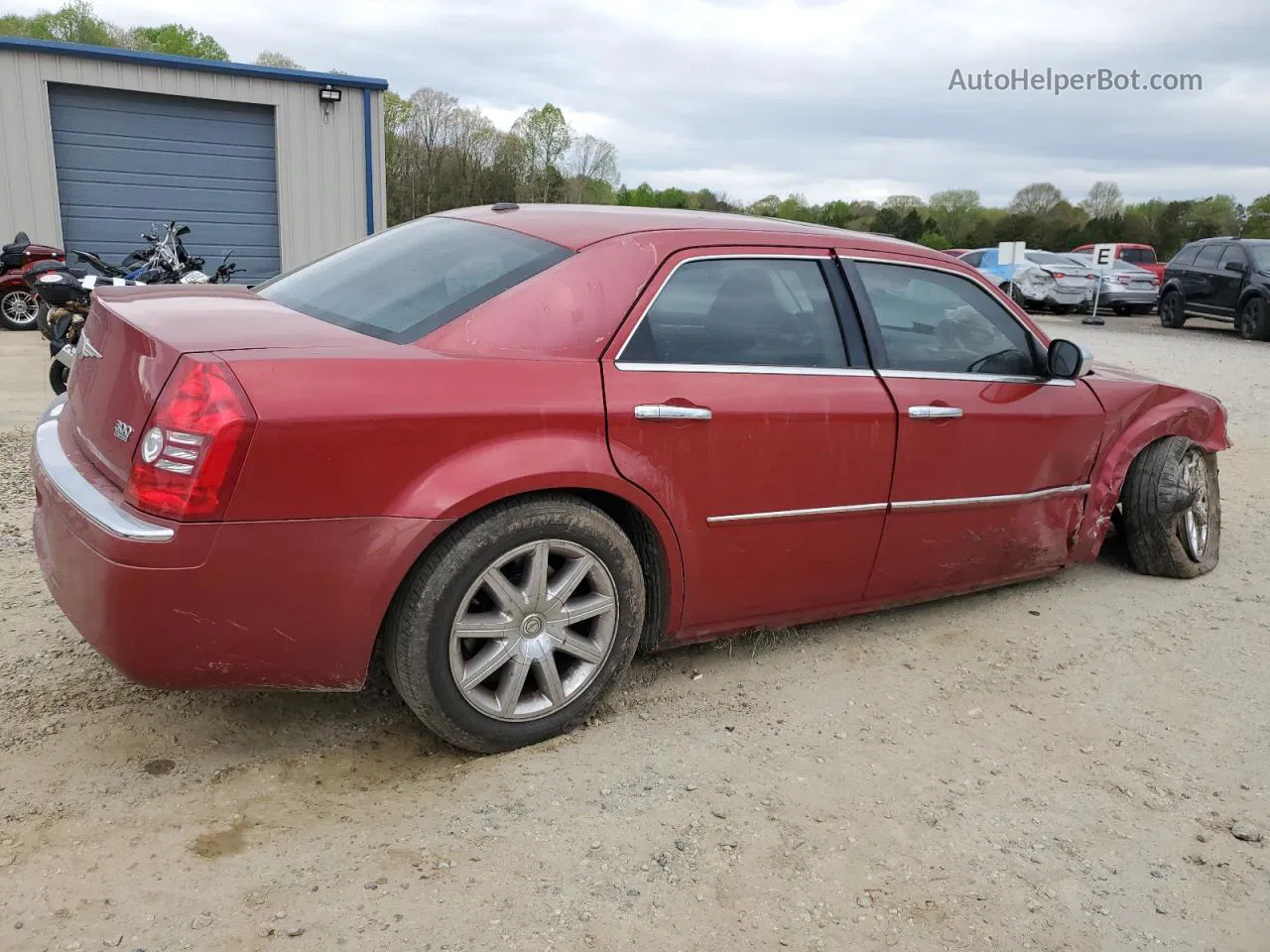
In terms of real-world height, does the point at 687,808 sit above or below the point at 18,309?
below

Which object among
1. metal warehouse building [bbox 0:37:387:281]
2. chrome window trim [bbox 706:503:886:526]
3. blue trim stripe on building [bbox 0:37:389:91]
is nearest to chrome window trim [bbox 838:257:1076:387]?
chrome window trim [bbox 706:503:886:526]

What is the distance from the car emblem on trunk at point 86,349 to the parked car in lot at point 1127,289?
2117 cm

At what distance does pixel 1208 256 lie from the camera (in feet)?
57.9

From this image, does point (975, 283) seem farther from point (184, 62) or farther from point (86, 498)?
point (184, 62)

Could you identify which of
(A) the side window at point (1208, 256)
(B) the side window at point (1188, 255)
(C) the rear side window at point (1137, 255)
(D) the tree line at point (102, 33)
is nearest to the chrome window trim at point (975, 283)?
(A) the side window at point (1208, 256)

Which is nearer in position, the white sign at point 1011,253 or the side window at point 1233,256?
the side window at point 1233,256

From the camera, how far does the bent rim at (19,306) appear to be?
11336mm

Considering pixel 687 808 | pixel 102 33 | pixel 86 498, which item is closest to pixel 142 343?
pixel 86 498

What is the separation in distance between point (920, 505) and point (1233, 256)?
54.4 feet

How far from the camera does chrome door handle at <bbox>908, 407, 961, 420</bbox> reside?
3467 millimetres

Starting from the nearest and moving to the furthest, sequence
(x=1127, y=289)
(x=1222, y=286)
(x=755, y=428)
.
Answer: (x=755, y=428), (x=1222, y=286), (x=1127, y=289)

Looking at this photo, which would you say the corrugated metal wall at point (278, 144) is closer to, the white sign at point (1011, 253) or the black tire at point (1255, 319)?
the white sign at point (1011, 253)

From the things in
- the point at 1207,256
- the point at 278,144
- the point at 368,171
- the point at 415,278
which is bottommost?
the point at 415,278

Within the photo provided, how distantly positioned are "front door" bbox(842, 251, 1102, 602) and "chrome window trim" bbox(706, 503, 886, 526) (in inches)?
4.1
